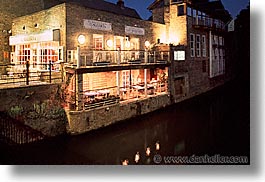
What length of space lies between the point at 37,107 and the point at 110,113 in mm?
1513

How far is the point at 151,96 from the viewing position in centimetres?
680

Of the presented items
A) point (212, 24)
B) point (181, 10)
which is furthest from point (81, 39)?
point (212, 24)

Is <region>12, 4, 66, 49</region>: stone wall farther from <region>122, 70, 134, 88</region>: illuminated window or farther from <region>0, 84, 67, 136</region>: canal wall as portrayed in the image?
<region>122, 70, 134, 88</region>: illuminated window

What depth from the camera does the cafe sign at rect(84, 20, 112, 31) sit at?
20.1 ft

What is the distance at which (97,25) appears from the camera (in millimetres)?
6406

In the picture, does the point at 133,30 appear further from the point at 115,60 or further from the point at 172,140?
the point at 172,140

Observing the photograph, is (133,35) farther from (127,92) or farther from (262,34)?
(262,34)

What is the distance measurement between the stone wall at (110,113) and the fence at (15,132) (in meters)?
0.72

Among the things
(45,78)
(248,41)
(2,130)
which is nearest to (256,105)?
(248,41)

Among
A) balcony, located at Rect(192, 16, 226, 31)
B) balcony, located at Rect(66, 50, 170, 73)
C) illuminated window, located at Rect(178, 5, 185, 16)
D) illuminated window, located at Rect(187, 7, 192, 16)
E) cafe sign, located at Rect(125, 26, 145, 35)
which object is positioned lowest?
balcony, located at Rect(66, 50, 170, 73)

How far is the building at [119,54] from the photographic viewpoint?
5004mm

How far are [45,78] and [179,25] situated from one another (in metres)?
3.52

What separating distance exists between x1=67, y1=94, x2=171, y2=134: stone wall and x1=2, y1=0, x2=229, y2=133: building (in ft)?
0.06

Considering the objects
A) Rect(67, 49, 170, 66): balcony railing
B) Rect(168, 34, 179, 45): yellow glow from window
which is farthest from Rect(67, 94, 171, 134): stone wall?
Rect(168, 34, 179, 45): yellow glow from window
